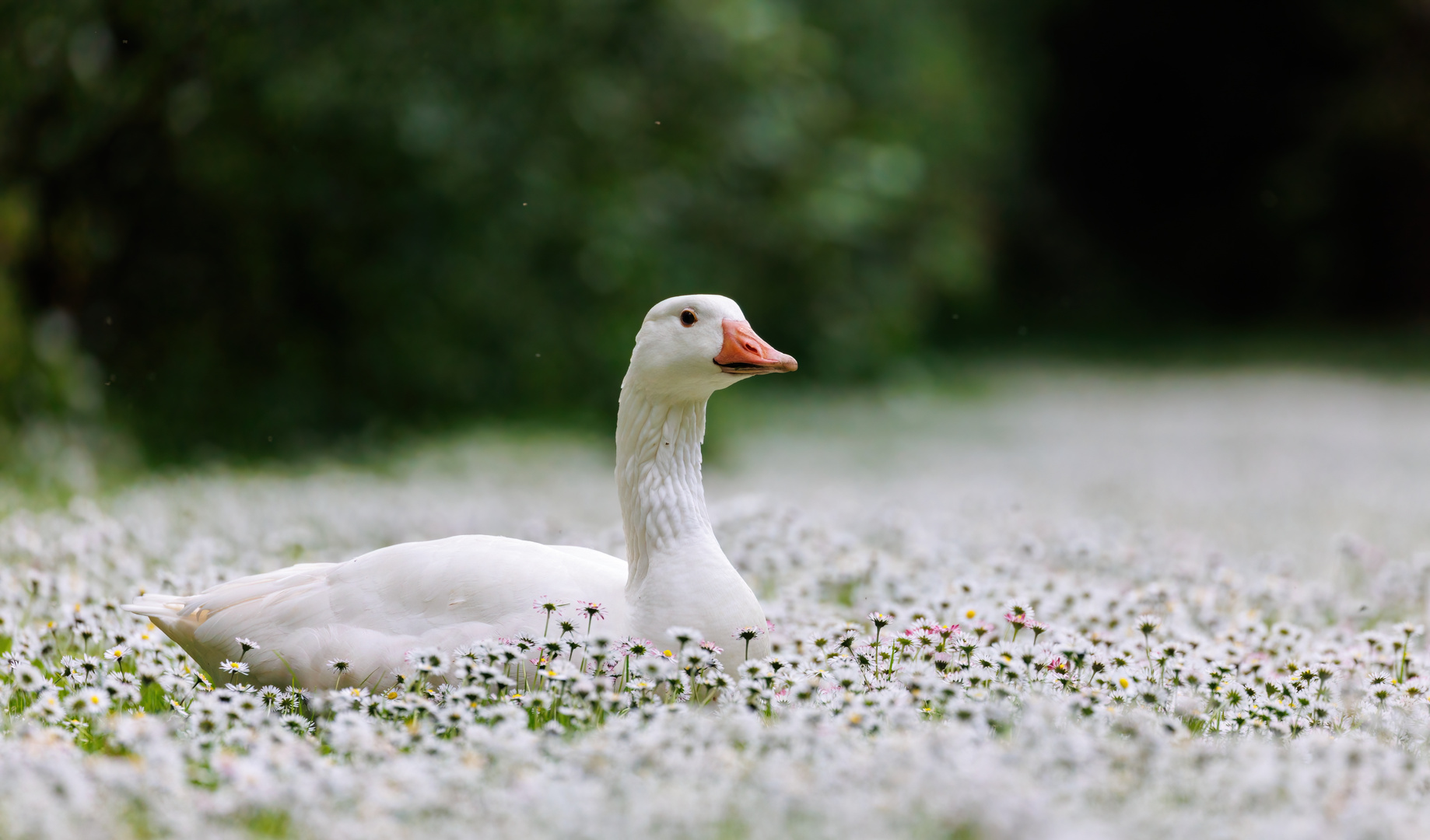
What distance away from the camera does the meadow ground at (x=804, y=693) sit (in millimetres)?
2807

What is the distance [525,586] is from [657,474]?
628 mm

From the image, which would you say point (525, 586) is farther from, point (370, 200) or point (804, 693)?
point (370, 200)

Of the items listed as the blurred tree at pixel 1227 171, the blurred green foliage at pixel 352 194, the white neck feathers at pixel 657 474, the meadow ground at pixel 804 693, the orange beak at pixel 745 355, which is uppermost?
the blurred tree at pixel 1227 171

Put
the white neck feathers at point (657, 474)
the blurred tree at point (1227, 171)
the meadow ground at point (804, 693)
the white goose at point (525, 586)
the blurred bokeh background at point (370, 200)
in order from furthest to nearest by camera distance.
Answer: the blurred tree at point (1227, 171) → the blurred bokeh background at point (370, 200) → the white neck feathers at point (657, 474) → the white goose at point (525, 586) → the meadow ground at point (804, 693)

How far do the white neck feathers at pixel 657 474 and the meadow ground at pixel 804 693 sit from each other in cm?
43

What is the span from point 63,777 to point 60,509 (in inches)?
214

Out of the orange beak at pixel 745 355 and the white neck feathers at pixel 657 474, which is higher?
the orange beak at pixel 745 355

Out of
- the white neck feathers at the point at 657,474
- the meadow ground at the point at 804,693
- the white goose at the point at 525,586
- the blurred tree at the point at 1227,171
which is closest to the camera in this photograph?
the meadow ground at the point at 804,693

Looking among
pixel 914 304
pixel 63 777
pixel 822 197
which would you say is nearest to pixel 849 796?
pixel 63 777

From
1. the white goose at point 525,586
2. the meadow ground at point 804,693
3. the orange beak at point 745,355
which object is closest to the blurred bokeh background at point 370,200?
the meadow ground at point 804,693

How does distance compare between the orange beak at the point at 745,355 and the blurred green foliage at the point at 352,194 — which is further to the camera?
the blurred green foliage at the point at 352,194

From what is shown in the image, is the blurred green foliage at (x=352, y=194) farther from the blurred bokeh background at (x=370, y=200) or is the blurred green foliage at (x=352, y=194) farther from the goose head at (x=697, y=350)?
the goose head at (x=697, y=350)

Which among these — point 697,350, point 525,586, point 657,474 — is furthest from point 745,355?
point 525,586

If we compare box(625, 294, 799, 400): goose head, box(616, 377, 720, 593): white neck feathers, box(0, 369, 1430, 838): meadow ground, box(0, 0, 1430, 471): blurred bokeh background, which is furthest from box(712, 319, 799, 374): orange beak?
box(0, 0, 1430, 471): blurred bokeh background
